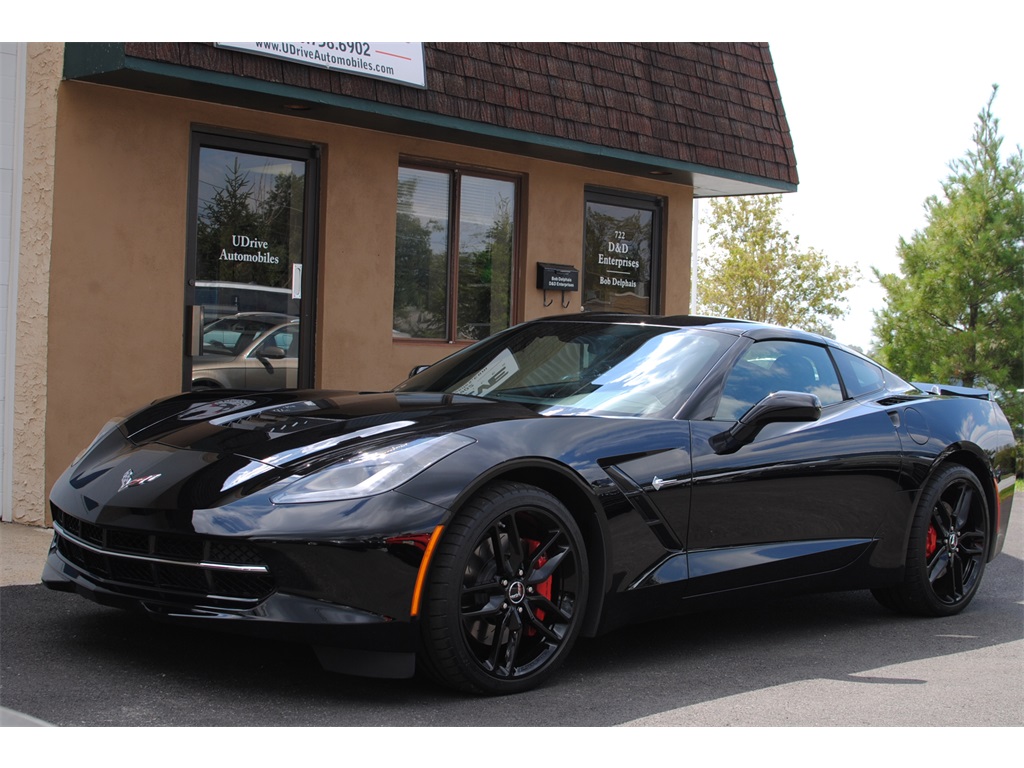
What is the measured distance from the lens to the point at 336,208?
29.7 ft

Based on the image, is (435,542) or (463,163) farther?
(463,163)

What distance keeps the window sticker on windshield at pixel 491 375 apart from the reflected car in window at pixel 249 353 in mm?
3473

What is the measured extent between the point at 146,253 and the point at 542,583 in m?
4.78

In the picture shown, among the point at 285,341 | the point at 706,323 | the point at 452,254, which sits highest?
the point at 452,254

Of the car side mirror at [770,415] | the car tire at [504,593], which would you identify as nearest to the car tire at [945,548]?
the car side mirror at [770,415]

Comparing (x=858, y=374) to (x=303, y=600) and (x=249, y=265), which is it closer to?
(x=303, y=600)

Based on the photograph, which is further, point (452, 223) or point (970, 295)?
point (970, 295)

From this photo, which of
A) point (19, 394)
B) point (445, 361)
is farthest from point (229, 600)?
point (19, 394)

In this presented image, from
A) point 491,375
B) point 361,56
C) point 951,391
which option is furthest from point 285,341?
point 951,391

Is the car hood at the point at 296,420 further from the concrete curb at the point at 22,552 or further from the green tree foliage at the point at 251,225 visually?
the green tree foliage at the point at 251,225

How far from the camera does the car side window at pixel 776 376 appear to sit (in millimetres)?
5164

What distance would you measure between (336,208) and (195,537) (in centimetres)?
555

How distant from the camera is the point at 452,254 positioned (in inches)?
400

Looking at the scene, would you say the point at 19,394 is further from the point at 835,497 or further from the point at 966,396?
the point at 966,396
